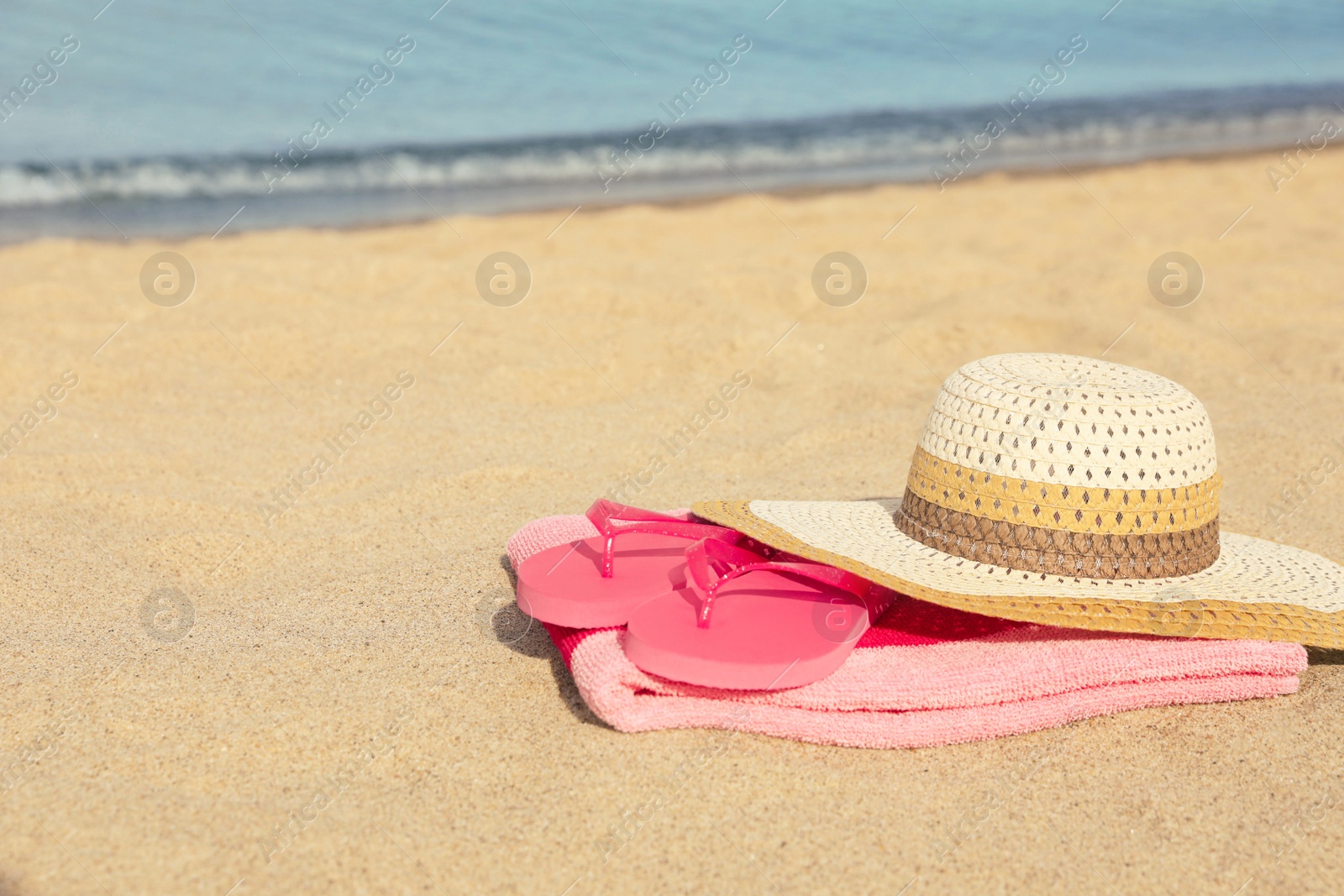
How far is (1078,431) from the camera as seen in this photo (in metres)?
1.80

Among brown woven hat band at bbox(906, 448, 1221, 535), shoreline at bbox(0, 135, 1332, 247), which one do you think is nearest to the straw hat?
brown woven hat band at bbox(906, 448, 1221, 535)

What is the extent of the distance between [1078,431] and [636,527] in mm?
811

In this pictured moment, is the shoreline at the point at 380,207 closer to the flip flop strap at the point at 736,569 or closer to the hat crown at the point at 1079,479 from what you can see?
the flip flop strap at the point at 736,569

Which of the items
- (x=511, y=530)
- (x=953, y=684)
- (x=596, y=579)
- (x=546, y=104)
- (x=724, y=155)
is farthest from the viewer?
(x=546, y=104)

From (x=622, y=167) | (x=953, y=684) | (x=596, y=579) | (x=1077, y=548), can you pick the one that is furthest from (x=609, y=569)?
(x=622, y=167)

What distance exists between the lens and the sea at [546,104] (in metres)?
7.14

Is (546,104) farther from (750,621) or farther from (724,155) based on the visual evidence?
(750,621)

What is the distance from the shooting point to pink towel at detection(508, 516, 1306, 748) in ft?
5.71

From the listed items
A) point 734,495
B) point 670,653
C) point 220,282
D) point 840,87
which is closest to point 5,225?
point 220,282

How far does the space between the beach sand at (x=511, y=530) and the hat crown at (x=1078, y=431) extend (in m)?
0.43

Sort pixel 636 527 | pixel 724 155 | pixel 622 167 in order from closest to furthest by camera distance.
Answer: pixel 636 527
pixel 622 167
pixel 724 155

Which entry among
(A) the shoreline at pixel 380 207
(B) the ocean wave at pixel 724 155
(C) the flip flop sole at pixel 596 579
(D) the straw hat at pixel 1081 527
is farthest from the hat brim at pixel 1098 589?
(B) the ocean wave at pixel 724 155

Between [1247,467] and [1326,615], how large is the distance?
130 centimetres

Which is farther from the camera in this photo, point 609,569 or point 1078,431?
point 609,569
